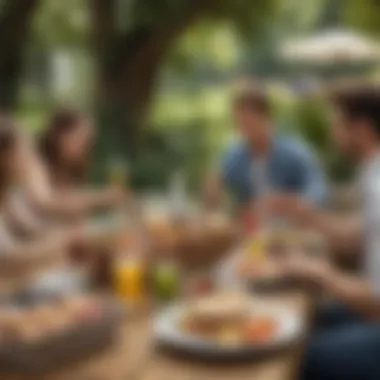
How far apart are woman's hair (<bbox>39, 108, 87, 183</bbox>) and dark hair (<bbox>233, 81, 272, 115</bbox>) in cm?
55

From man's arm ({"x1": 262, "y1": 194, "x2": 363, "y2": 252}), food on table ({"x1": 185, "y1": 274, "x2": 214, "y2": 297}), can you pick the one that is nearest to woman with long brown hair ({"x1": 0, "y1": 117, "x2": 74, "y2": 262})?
food on table ({"x1": 185, "y1": 274, "x2": 214, "y2": 297})

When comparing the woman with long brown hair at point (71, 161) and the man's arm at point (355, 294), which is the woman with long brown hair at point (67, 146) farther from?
the man's arm at point (355, 294)

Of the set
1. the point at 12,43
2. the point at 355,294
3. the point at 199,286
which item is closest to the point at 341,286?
the point at 355,294

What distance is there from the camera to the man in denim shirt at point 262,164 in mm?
3105

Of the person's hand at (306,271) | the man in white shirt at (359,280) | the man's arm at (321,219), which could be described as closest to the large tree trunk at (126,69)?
the man's arm at (321,219)

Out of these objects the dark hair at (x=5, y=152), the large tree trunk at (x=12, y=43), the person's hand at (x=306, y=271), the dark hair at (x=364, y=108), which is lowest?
the person's hand at (x=306, y=271)

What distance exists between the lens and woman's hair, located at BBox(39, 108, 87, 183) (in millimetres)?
3146

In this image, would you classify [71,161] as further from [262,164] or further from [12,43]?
[262,164]

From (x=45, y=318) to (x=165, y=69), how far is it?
4.91ft

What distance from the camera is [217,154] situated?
315 cm

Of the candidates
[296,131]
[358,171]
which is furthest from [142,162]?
[358,171]

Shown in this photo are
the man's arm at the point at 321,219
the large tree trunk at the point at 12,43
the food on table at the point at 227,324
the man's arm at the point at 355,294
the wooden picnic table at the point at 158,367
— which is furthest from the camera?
the large tree trunk at the point at 12,43

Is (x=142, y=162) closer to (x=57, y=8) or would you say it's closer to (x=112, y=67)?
(x=112, y=67)

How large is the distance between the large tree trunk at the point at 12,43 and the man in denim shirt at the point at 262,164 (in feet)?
2.41
